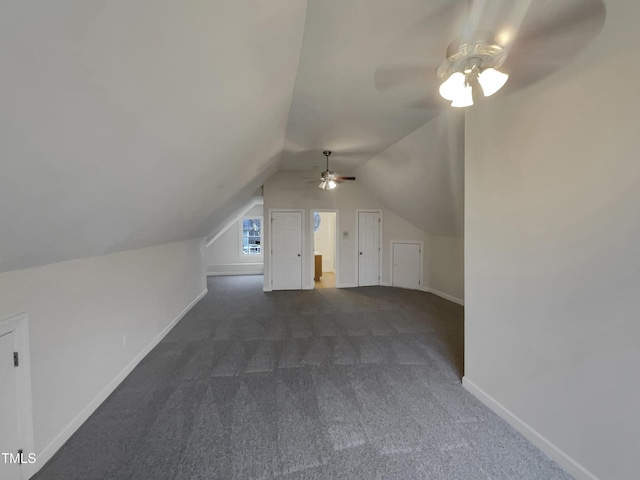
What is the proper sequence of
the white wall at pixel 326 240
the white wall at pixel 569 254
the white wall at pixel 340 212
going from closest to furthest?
the white wall at pixel 569 254 → the white wall at pixel 340 212 → the white wall at pixel 326 240

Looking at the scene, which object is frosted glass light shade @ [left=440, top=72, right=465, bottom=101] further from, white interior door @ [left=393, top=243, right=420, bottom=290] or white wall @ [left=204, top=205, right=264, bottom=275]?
white wall @ [left=204, top=205, right=264, bottom=275]

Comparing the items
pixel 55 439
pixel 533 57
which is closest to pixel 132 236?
pixel 55 439

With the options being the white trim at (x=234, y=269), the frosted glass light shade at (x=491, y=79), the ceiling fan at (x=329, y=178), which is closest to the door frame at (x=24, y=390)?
Result: the frosted glass light shade at (x=491, y=79)

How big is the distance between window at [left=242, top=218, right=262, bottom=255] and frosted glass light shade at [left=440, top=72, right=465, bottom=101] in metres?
Answer: 7.78

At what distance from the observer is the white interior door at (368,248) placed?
6.54 meters

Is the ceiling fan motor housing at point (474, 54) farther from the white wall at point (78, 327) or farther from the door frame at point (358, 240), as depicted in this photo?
the door frame at point (358, 240)

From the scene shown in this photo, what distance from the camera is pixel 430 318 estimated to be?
4.29 meters

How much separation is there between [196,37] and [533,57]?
6.79ft

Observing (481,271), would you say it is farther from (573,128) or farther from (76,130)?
(76,130)

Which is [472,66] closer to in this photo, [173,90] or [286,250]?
[173,90]

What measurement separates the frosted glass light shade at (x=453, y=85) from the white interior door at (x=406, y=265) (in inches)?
193

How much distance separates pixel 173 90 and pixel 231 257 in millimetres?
7672

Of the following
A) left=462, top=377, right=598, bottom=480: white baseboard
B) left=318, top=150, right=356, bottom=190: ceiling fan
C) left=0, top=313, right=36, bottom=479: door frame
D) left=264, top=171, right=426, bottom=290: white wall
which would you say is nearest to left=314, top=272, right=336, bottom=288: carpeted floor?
left=264, top=171, right=426, bottom=290: white wall

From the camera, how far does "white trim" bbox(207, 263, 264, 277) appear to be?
841 centimetres
